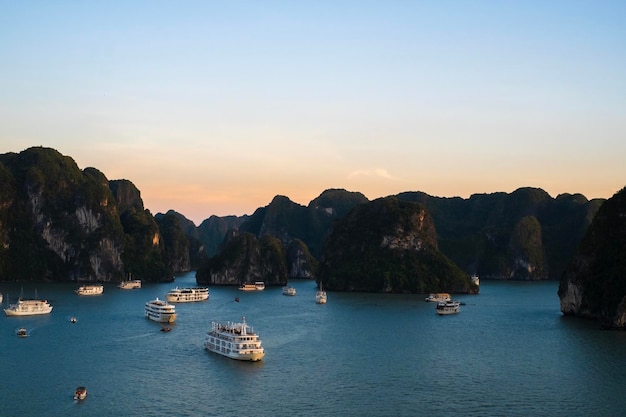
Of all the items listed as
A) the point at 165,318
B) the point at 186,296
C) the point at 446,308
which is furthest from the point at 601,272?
the point at 186,296

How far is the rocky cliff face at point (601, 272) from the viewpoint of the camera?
349ft

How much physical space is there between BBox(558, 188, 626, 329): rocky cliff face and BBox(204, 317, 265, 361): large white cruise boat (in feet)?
169

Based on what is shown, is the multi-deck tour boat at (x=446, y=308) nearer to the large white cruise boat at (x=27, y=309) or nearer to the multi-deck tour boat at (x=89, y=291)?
the large white cruise boat at (x=27, y=309)

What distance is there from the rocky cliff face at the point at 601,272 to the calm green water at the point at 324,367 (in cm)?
396

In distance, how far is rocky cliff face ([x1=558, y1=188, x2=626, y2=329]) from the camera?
106 m

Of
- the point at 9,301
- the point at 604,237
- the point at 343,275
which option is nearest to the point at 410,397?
the point at 604,237

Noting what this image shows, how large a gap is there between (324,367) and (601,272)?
55.0 m

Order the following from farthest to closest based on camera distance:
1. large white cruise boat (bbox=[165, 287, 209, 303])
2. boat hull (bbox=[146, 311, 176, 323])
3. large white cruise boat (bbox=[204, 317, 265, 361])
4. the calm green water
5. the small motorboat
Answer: large white cruise boat (bbox=[165, 287, 209, 303])
boat hull (bbox=[146, 311, 176, 323])
large white cruise boat (bbox=[204, 317, 265, 361])
the small motorboat
the calm green water

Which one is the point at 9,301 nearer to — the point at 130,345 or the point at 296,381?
the point at 130,345

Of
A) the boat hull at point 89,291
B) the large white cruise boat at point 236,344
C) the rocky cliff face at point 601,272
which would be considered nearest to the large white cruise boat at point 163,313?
the large white cruise boat at point 236,344

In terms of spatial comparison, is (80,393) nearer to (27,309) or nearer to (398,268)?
(27,309)

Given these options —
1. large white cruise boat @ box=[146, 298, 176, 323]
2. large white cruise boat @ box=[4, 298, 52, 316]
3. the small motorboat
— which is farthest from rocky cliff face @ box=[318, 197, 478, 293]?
the small motorboat

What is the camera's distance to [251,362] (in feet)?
259

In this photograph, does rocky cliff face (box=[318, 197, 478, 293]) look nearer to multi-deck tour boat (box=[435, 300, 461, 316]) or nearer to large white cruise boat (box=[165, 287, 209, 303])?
large white cruise boat (box=[165, 287, 209, 303])
